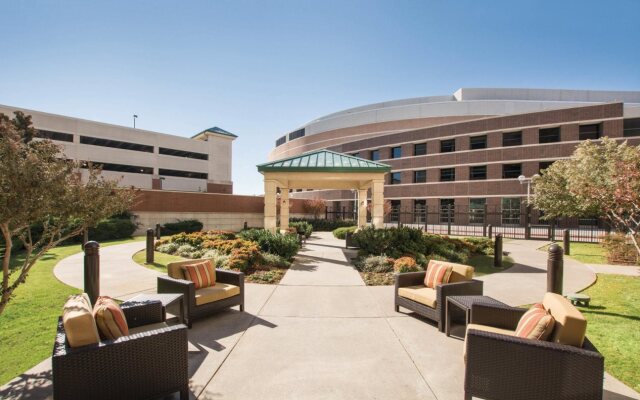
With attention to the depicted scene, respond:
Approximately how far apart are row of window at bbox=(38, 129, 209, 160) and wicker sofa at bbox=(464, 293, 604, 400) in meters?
41.6

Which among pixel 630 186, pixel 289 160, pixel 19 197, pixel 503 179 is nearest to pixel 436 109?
pixel 503 179

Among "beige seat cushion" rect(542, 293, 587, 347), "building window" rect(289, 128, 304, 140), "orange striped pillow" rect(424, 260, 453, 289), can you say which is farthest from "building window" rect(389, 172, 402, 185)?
"beige seat cushion" rect(542, 293, 587, 347)

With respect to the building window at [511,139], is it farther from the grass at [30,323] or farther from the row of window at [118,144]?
the row of window at [118,144]

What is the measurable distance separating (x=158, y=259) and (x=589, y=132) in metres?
38.2

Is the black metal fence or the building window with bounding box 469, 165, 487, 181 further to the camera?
the building window with bounding box 469, 165, 487, 181

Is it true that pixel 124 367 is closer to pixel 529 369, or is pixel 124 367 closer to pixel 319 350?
pixel 319 350

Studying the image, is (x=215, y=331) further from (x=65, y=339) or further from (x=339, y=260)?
(x=339, y=260)

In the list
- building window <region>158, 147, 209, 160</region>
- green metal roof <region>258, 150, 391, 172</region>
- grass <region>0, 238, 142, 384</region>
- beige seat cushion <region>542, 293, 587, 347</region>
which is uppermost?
building window <region>158, 147, 209, 160</region>

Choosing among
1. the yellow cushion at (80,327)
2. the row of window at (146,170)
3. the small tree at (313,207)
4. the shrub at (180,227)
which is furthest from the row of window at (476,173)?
the yellow cushion at (80,327)

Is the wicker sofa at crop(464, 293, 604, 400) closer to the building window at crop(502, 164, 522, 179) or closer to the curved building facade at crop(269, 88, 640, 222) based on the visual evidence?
the curved building facade at crop(269, 88, 640, 222)

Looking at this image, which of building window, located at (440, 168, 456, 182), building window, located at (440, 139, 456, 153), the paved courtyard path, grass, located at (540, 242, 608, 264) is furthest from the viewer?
building window, located at (440, 139, 456, 153)

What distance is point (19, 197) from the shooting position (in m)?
3.78

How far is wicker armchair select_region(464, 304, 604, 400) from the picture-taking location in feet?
10.2

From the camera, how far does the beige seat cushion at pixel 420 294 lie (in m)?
5.70
